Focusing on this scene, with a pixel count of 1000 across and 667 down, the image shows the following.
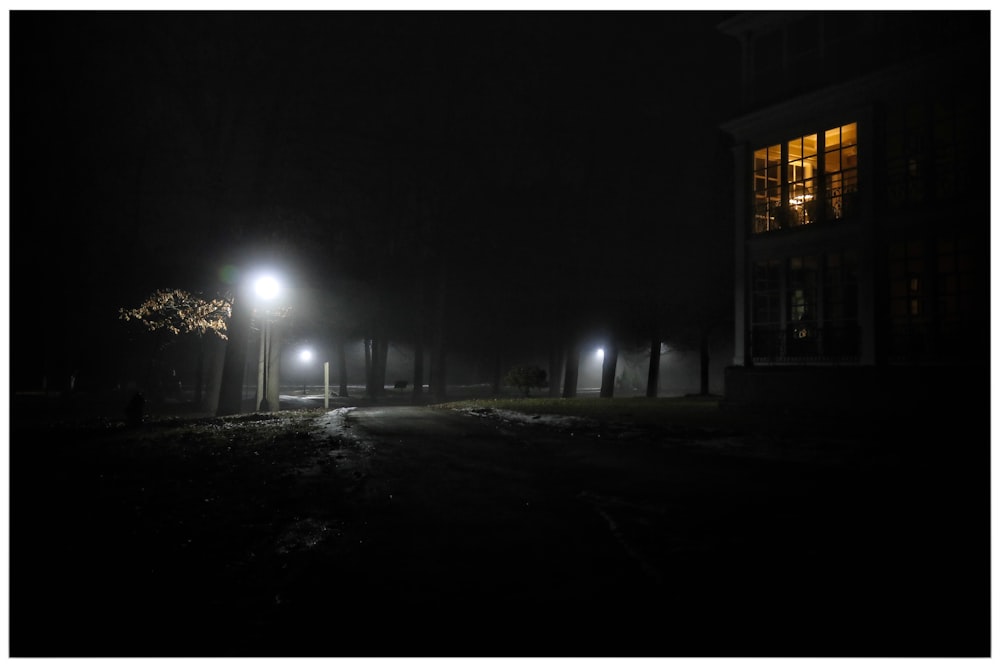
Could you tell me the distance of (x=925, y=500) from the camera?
25.1ft

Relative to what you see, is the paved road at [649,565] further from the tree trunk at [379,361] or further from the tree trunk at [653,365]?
the tree trunk at [379,361]

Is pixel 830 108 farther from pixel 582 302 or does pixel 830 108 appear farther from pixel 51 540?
pixel 582 302

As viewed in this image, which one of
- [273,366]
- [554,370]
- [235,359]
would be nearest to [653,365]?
[554,370]

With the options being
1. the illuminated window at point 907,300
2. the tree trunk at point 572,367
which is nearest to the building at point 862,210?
the illuminated window at point 907,300

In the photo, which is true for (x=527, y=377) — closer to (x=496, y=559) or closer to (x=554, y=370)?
(x=554, y=370)

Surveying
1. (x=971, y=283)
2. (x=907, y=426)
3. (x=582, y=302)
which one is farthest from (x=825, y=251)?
(x=582, y=302)

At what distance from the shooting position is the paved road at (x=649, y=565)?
406cm

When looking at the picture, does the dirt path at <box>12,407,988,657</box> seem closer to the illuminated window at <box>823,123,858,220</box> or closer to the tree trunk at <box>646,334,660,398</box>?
the illuminated window at <box>823,123,858,220</box>

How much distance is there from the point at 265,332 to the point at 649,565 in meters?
20.8

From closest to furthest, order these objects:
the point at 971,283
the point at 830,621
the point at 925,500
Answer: the point at 830,621 < the point at 925,500 < the point at 971,283

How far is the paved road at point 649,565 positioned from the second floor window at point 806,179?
11.7 m

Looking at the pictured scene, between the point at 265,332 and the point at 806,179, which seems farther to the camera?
the point at 265,332

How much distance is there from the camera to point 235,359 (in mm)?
25438

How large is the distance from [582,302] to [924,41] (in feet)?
78.0
